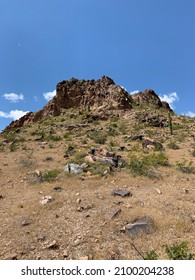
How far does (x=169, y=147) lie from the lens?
1753 cm

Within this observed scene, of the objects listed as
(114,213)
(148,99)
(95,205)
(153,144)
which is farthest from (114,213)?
(148,99)

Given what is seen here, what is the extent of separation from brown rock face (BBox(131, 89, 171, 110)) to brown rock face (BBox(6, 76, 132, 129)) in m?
2.00

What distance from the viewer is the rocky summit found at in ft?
124

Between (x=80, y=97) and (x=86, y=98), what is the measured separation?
51.8 inches

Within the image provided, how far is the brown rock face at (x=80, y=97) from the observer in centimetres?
3762

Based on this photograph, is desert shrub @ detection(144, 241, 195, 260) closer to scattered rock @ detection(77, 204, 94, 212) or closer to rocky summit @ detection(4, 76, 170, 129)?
scattered rock @ detection(77, 204, 94, 212)

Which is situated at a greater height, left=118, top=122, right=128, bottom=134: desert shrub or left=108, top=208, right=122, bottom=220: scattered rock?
left=118, top=122, right=128, bottom=134: desert shrub

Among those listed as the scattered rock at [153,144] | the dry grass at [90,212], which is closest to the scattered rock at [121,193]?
the dry grass at [90,212]

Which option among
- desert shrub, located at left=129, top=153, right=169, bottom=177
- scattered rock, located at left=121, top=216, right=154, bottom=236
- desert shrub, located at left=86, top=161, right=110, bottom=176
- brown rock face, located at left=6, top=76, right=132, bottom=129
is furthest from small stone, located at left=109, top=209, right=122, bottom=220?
brown rock face, located at left=6, top=76, right=132, bottom=129

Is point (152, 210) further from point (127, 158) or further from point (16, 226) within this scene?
point (127, 158)

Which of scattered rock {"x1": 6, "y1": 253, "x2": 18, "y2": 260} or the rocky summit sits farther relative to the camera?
the rocky summit

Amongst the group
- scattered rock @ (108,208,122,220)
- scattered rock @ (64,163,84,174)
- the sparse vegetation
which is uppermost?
scattered rock @ (64,163,84,174)

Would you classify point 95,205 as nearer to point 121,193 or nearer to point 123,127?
point 121,193

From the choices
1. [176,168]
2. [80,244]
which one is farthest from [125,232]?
[176,168]
